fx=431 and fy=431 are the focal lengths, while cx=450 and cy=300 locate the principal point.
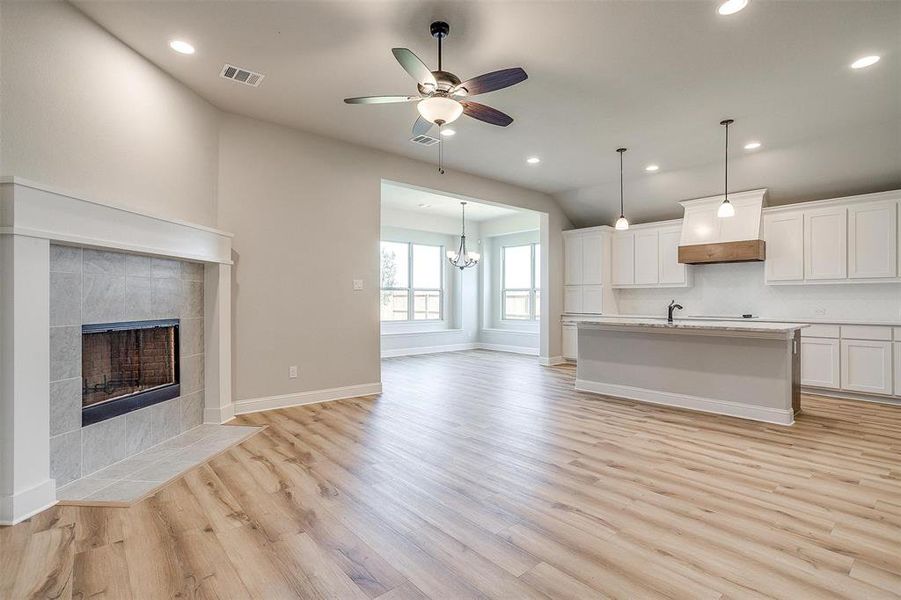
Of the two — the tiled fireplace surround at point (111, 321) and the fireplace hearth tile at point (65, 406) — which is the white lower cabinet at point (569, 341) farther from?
the fireplace hearth tile at point (65, 406)

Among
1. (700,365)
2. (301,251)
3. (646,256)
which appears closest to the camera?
(700,365)

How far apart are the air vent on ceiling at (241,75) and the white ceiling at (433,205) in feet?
12.1

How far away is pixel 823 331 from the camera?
5.32 m

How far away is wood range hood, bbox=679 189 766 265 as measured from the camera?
5.92m

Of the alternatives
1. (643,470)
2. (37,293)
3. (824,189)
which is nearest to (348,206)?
(37,293)

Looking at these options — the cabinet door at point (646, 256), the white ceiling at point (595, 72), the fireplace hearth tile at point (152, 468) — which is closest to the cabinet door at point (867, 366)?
the white ceiling at point (595, 72)

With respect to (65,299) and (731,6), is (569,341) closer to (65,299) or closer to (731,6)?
(731,6)

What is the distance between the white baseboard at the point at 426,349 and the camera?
9.11 metres

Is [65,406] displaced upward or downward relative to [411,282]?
downward

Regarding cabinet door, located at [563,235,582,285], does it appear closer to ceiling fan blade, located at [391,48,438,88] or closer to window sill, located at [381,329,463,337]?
window sill, located at [381,329,463,337]

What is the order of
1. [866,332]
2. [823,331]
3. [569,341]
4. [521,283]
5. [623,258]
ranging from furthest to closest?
[521,283] < [569,341] < [623,258] < [823,331] < [866,332]

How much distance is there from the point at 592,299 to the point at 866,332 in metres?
3.63

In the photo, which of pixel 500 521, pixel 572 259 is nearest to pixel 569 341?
pixel 572 259

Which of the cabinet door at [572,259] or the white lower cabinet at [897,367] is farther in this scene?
the cabinet door at [572,259]
